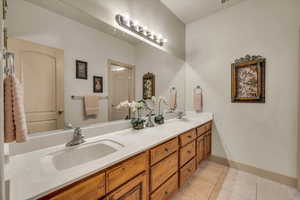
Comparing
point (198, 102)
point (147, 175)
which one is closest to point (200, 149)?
A: point (198, 102)

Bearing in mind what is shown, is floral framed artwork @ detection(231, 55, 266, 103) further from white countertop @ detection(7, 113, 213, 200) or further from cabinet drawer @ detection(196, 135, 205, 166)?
white countertop @ detection(7, 113, 213, 200)

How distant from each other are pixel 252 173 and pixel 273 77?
1.43 metres

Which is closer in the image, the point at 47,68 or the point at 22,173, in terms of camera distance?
the point at 22,173

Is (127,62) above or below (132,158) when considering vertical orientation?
above


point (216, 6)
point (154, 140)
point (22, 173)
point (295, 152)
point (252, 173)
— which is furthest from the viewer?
point (216, 6)

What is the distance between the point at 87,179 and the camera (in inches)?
29.4

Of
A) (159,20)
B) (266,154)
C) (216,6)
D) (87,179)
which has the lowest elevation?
(266,154)

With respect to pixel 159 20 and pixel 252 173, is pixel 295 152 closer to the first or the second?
pixel 252 173

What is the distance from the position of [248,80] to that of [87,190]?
236 cm

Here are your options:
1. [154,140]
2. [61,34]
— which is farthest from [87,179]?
[61,34]

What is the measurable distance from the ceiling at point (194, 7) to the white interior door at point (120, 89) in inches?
55.0

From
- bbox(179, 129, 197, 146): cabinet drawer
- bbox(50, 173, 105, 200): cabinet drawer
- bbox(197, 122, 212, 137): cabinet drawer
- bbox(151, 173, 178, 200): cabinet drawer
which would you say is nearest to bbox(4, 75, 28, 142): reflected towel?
bbox(50, 173, 105, 200): cabinet drawer

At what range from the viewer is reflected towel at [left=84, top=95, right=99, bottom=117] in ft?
4.45

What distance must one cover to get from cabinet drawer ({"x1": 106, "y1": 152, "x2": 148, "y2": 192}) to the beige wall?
1778 millimetres
